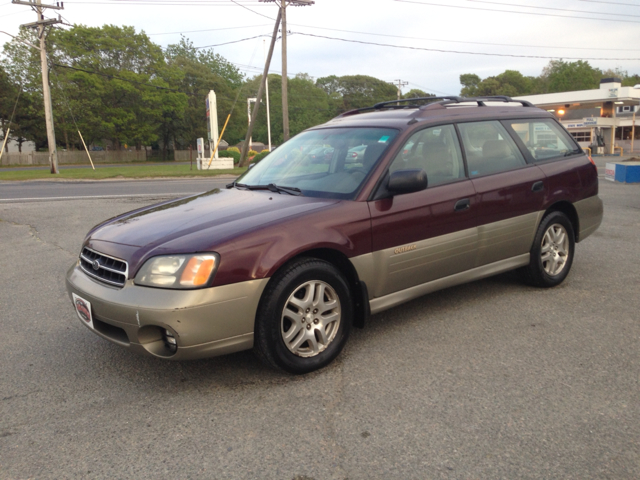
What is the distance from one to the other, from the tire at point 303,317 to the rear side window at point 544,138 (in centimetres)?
256

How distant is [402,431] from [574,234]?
348 cm

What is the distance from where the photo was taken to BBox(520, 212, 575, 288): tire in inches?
195

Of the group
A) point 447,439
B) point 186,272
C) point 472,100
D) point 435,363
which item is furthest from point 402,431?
point 472,100

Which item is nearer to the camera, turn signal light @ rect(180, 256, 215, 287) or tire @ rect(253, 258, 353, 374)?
turn signal light @ rect(180, 256, 215, 287)

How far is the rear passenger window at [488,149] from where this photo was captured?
14.9ft

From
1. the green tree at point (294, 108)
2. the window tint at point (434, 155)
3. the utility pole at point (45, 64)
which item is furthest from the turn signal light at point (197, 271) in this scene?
the green tree at point (294, 108)

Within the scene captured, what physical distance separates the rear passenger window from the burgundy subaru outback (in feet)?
0.04

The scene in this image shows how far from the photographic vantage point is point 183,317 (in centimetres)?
297

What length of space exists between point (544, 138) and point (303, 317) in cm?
323

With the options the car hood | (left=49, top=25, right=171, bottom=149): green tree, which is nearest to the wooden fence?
(left=49, top=25, right=171, bottom=149): green tree

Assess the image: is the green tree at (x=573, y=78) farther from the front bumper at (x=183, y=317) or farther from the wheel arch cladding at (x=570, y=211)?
the front bumper at (x=183, y=317)

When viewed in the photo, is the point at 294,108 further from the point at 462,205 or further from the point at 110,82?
the point at 462,205

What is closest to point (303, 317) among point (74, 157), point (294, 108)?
point (74, 157)

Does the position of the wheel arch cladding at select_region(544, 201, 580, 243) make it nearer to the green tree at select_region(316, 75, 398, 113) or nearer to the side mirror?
the side mirror
